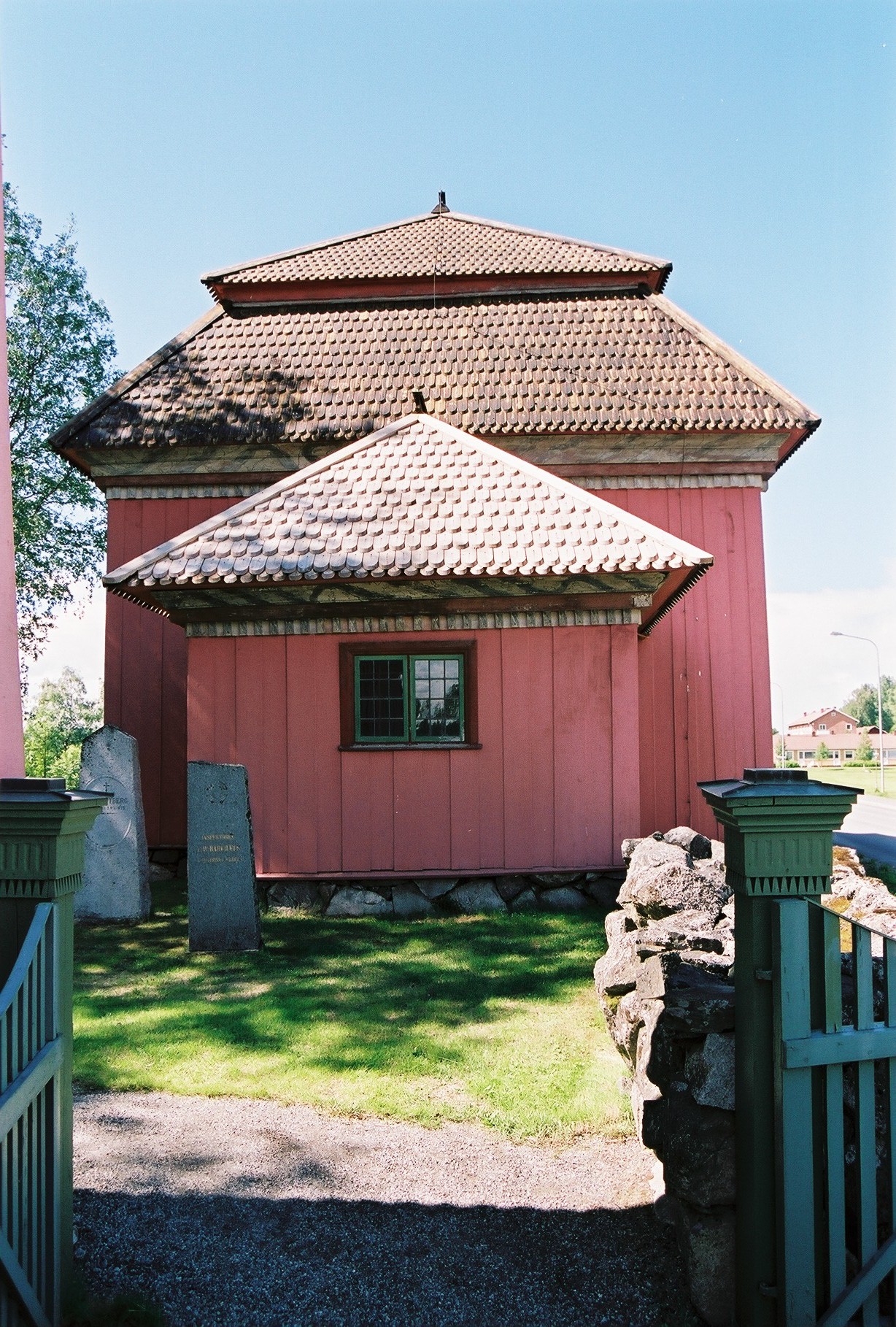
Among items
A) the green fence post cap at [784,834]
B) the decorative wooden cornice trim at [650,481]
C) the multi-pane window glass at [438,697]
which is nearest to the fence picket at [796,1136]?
the green fence post cap at [784,834]

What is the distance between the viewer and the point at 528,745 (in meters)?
9.46

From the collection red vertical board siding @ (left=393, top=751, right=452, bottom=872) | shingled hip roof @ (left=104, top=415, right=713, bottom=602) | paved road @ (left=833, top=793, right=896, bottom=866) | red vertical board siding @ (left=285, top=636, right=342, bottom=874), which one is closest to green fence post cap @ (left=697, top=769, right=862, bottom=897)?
shingled hip roof @ (left=104, top=415, right=713, bottom=602)

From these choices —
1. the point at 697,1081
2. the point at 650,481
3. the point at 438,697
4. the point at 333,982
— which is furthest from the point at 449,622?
the point at 697,1081

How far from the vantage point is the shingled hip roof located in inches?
348

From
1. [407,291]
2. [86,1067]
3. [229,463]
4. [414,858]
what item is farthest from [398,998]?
[407,291]

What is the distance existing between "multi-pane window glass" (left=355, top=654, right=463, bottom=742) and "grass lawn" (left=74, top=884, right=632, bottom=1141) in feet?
6.25

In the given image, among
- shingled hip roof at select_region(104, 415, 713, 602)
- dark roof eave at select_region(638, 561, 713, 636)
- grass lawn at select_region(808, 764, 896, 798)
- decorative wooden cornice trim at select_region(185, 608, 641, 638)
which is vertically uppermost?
shingled hip roof at select_region(104, 415, 713, 602)

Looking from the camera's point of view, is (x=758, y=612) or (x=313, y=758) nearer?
(x=313, y=758)

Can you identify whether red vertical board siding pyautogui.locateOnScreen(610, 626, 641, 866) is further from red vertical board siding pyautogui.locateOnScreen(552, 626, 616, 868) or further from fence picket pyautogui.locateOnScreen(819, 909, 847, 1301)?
fence picket pyautogui.locateOnScreen(819, 909, 847, 1301)

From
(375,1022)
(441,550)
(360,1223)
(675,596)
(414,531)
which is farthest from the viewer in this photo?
(675,596)

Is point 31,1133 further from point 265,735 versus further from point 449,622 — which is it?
point 449,622

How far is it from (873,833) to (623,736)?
14752 millimetres

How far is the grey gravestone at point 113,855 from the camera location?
9492 mm

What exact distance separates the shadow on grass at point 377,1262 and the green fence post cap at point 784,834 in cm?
152
